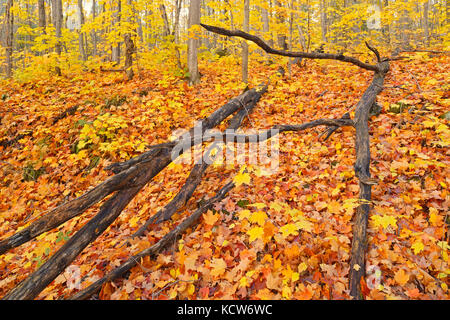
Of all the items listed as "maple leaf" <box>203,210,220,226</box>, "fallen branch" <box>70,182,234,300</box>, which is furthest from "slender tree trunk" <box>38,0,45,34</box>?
"maple leaf" <box>203,210,220,226</box>

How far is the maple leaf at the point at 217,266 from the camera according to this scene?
2.89 metres

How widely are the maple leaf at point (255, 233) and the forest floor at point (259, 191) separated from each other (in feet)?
0.05

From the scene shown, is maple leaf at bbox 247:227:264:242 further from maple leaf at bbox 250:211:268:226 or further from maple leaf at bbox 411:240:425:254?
maple leaf at bbox 411:240:425:254

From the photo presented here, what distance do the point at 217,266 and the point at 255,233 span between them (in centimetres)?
67

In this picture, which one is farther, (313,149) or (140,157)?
(313,149)

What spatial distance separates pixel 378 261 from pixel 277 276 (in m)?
1.19

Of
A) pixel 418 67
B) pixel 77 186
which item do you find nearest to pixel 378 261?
pixel 77 186

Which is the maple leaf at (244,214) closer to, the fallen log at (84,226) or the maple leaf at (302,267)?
the maple leaf at (302,267)

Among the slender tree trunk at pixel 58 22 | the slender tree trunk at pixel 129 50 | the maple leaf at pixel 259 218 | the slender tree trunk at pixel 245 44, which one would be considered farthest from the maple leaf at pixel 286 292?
the slender tree trunk at pixel 58 22

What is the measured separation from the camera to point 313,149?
4887mm

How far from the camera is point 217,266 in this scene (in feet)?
9.67

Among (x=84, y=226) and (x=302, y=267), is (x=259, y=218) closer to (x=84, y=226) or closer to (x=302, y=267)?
(x=302, y=267)
